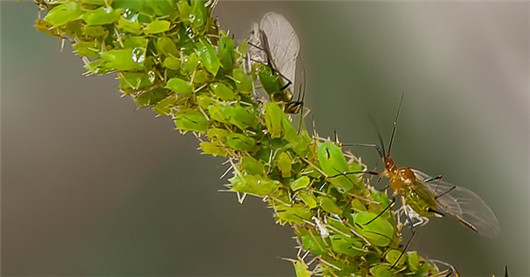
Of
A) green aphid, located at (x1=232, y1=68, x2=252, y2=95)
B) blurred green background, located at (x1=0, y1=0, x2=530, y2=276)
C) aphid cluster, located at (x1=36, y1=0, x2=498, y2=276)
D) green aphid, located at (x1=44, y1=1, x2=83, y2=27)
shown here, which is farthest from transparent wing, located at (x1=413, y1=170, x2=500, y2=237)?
blurred green background, located at (x1=0, y1=0, x2=530, y2=276)

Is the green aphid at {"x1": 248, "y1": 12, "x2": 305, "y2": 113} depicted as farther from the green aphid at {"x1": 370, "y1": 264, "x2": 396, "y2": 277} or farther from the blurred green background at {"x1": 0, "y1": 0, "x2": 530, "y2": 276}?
the blurred green background at {"x1": 0, "y1": 0, "x2": 530, "y2": 276}

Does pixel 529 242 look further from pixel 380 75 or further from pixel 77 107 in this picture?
pixel 77 107

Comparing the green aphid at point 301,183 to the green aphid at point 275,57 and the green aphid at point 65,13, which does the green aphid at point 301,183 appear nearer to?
the green aphid at point 275,57

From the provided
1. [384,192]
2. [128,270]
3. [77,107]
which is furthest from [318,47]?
[384,192]

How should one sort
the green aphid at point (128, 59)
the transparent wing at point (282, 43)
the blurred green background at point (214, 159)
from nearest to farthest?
the green aphid at point (128, 59)
the transparent wing at point (282, 43)
the blurred green background at point (214, 159)

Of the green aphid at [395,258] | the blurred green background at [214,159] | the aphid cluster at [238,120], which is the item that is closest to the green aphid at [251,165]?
the aphid cluster at [238,120]
